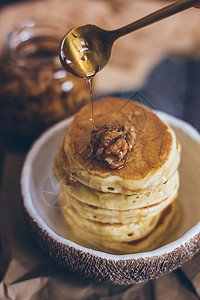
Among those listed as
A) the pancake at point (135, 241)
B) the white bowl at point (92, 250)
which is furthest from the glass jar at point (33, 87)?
the pancake at point (135, 241)

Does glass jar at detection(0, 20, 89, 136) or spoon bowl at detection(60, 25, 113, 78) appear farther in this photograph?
glass jar at detection(0, 20, 89, 136)

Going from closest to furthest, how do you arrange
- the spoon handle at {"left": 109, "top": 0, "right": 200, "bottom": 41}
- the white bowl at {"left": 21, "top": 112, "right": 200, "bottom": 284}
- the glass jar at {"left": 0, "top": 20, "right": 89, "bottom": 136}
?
the spoon handle at {"left": 109, "top": 0, "right": 200, "bottom": 41} → the white bowl at {"left": 21, "top": 112, "right": 200, "bottom": 284} → the glass jar at {"left": 0, "top": 20, "right": 89, "bottom": 136}

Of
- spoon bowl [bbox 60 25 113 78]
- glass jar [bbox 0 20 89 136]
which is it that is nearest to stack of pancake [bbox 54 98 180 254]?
spoon bowl [bbox 60 25 113 78]

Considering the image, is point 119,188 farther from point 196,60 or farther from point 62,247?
point 196,60

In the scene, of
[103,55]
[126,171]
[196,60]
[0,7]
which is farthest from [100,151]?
[0,7]

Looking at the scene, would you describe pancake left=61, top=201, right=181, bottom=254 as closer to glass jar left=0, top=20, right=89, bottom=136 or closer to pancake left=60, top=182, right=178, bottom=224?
pancake left=60, top=182, right=178, bottom=224

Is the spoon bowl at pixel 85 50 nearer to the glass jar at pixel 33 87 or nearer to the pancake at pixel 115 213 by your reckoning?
the pancake at pixel 115 213

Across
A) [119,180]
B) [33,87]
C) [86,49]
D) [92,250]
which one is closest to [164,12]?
[86,49]

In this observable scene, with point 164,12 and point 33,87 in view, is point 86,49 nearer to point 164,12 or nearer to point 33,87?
point 164,12

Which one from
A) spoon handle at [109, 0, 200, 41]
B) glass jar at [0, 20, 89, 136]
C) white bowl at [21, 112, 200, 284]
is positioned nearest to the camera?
spoon handle at [109, 0, 200, 41]
